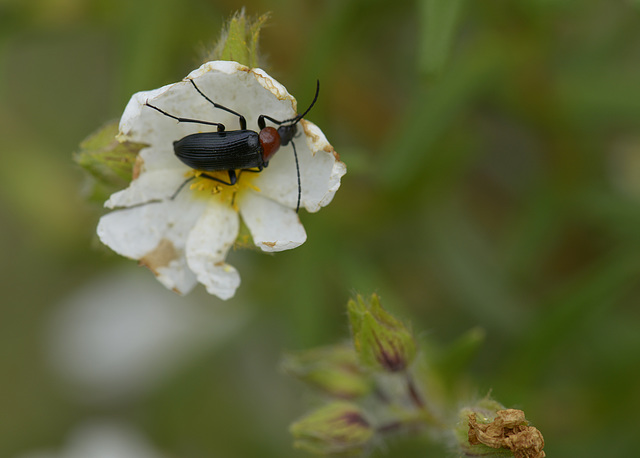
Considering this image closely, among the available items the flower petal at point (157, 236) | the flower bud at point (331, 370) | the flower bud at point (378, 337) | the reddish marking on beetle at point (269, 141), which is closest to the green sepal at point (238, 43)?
the reddish marking on beetle at point (269, 141)

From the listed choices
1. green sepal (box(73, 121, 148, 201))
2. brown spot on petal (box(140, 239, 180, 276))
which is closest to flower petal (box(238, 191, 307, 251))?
brown spot on petal (box(140, 239, 180, 276))

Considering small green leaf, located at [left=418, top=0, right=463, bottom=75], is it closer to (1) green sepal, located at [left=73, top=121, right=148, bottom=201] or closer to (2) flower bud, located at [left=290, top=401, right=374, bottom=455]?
(1) green sepal, located at [left=73, top=121, right=148, bottom=201]

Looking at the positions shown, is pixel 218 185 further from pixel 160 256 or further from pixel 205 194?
pixel 160 256

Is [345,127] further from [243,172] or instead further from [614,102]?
[243,172]

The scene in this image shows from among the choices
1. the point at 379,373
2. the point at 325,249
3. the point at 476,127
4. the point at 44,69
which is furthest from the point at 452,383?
the point at 44,69

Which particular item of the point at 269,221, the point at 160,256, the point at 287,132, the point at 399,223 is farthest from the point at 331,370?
the point at 399,223

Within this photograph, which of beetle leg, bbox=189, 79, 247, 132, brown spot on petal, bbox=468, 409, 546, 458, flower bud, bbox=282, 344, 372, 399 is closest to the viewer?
brown spot on petal, bbox=468, 409, 546, 458

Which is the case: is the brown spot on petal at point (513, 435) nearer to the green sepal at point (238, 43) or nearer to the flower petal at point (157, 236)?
the flower petal at point (157, 236)

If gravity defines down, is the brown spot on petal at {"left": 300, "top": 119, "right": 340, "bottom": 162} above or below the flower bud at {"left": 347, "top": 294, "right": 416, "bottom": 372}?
above
